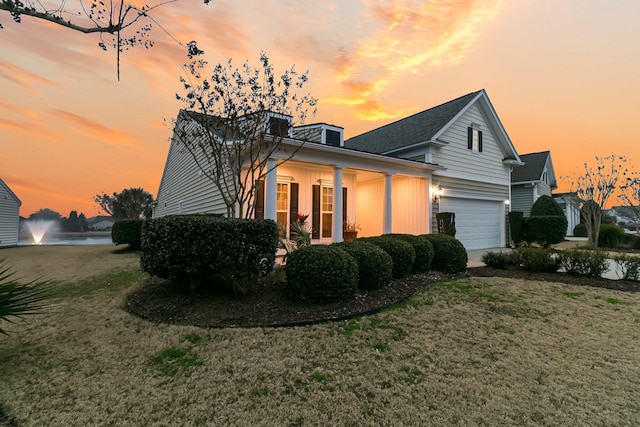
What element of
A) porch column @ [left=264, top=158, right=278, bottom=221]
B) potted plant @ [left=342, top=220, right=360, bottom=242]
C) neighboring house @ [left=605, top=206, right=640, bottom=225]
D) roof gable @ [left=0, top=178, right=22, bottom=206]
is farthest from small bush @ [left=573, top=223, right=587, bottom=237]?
roof gable @ [left=0, top=178, right=22, bottom=206]

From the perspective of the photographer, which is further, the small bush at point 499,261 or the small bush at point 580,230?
the small bush at point 580,230

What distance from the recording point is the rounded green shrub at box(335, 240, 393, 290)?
16.8 ft

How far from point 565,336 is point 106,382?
517 cm

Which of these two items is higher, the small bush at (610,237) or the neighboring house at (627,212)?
the neighboring house at (627,212)

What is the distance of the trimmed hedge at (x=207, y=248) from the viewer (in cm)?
426

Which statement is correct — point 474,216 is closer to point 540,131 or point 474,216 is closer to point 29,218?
point 540,131

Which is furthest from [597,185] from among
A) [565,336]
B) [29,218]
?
[29,218]

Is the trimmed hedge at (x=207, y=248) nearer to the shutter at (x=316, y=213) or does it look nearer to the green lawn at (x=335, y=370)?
the green lawn at (x=335, y=370)

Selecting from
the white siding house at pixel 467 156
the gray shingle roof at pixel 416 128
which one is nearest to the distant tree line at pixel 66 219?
the gray shingle roof at pixel 416 128

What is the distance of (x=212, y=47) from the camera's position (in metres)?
6.91

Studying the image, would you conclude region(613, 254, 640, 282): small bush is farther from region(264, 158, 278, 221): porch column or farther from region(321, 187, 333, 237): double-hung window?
region(264, 158, 278, 221): porch column

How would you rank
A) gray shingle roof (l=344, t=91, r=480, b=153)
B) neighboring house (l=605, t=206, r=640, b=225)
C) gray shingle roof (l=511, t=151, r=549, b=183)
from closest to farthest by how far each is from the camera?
1. gray shingle roof (l=344, t=91, r=480, b=153)
2. neighboring house (l=605, t=206, r=640, b=225)
3. gray shingle roof (l=511, t=151, r=549, b=183)

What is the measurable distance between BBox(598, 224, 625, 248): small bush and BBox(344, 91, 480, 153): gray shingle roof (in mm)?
9692

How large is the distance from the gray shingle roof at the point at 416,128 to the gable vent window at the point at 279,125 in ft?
21.8
